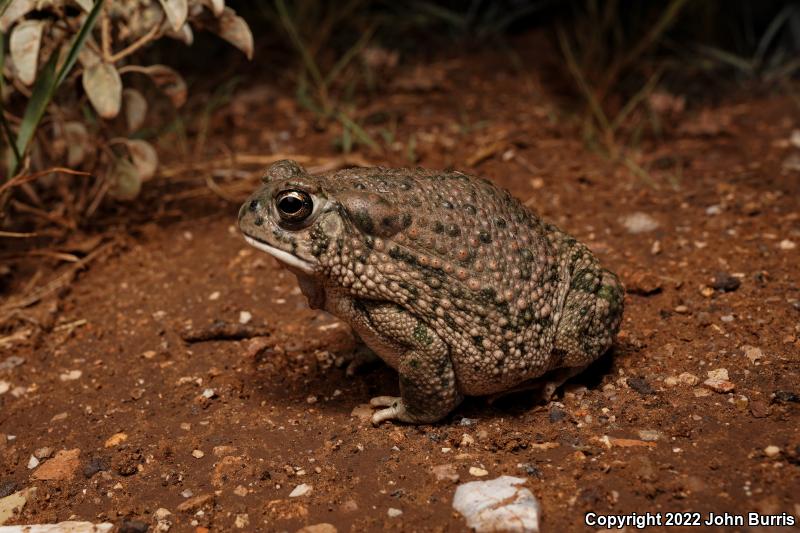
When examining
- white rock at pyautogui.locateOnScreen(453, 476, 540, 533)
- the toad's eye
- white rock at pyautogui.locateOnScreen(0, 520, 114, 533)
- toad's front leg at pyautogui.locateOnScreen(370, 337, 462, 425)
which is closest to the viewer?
white rock at pyautogui.locateOnScreen(453, 476, 540, 533)

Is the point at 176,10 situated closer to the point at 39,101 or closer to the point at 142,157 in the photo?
the point at 39,101

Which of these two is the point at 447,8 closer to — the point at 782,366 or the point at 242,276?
the point at 242,276

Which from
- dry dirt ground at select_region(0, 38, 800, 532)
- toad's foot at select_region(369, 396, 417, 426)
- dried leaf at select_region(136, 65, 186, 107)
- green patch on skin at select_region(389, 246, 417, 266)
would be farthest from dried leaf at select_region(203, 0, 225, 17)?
toad's foot at select_region(369, 396, 417, 426)

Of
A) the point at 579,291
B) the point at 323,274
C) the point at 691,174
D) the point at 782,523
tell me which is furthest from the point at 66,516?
the point at 691,174

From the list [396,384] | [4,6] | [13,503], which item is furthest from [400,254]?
[4,6]

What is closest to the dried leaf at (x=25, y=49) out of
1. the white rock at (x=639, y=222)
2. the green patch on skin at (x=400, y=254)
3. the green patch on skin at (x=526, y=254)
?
the green patch on skin at (x=400, y=254)

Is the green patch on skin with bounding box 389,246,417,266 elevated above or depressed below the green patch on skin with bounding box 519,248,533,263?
above

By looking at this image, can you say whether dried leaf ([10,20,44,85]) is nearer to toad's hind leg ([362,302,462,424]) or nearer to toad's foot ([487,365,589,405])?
toad's hind leg ([362,302,462,424])

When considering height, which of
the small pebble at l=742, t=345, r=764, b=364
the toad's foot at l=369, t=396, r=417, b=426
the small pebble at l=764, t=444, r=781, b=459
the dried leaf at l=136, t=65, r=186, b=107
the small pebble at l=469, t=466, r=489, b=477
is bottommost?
the small pebble at l=469, t=466, r=489, b=477
